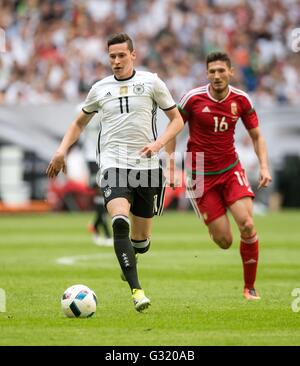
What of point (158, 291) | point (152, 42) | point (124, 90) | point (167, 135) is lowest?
point (158, 291)

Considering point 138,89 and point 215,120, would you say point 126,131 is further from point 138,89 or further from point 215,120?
point 215,120

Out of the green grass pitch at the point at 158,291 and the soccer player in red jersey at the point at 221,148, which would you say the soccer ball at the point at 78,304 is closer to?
the green grass pitch at the point at 158,291

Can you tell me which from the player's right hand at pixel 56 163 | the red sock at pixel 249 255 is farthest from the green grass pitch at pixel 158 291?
the player's right hand at pixel 56 163

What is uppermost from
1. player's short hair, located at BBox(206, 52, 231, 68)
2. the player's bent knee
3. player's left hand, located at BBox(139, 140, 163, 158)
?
player's short hair, located at BBox(206, 52, 231, 68)

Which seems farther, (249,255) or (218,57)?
(249,255)

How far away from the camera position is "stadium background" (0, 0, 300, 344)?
27.3m

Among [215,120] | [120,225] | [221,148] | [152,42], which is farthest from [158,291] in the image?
[152,42]

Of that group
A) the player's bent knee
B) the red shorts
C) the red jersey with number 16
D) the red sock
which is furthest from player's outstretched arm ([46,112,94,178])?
the red sock

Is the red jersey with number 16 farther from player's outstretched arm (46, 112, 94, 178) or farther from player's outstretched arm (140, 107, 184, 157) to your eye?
player's outstretched arm (46, 112, 94, 178)

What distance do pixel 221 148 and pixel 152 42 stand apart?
731 inches

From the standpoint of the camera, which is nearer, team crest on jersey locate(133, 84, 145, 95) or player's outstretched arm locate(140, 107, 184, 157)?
player's outstretched arm locate(140, 107, 184, 157)

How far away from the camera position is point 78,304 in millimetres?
8711

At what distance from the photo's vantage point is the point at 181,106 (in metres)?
10.9

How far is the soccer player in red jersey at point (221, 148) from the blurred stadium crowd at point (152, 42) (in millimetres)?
16433
